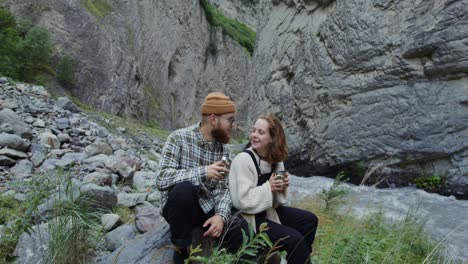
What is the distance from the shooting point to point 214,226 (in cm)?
262

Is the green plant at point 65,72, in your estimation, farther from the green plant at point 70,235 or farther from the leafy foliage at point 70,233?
the green plant at point 70,235

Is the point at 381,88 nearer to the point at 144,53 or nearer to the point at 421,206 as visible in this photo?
the point at 421,206

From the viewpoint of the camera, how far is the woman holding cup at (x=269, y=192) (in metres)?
2.72

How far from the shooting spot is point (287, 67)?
10664mm

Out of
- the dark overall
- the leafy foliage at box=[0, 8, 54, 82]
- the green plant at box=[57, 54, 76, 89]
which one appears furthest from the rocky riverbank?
the green plant at box=[57, 54, 76, 89]

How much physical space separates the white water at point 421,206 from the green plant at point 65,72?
518 inches

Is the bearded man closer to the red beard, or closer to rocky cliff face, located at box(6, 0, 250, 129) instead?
the red beard

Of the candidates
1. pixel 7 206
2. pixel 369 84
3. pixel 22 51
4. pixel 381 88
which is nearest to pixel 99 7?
pixel 22 51

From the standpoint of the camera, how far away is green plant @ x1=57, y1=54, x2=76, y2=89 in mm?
17234

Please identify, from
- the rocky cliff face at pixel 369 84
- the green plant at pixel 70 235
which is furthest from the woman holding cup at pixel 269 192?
the rocky cliff face at pixel 369 84

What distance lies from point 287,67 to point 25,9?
1367 centimetres

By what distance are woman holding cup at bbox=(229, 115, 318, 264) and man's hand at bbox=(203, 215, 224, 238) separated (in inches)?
6.6

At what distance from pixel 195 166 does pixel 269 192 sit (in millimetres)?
589

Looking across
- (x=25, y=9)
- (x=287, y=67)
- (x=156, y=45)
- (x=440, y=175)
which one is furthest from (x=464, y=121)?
(x=156, y=45)
